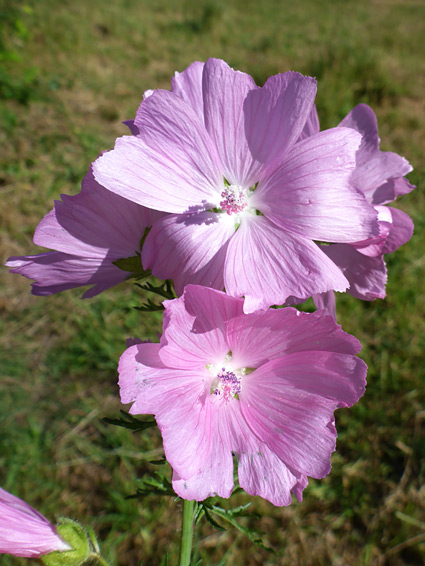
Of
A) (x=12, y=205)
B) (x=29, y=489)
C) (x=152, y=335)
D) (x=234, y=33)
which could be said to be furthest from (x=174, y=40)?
(x=29, y=489)

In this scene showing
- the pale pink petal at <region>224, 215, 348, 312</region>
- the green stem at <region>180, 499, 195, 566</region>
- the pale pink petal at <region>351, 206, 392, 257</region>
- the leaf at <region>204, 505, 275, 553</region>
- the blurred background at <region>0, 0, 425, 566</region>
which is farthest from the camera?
the blurred background at <region>0, 0, 425, 566</region>

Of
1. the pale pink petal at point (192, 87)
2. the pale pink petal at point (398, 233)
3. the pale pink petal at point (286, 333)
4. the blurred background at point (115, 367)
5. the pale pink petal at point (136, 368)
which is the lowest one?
the blurred background at point (115, 367)

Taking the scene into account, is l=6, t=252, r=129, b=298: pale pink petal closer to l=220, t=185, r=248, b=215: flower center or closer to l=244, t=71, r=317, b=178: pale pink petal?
l=220, t=185, r=248, b=215: flower center

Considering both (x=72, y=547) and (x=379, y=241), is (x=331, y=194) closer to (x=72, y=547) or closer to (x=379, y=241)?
(x=379, y=241)

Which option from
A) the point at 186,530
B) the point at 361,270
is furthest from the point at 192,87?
the point at 186,530

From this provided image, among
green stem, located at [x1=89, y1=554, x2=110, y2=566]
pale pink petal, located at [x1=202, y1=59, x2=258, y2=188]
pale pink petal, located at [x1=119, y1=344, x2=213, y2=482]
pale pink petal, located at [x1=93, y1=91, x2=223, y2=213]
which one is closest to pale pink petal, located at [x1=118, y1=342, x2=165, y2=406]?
pale pink petal, located at [x1=119, y1=344, x2=213, y2=482]

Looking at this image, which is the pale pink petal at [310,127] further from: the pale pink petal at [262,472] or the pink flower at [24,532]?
the pink flower at [24,532]

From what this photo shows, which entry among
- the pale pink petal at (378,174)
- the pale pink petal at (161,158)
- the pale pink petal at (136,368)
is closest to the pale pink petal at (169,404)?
the pale pink petal at (136,368)

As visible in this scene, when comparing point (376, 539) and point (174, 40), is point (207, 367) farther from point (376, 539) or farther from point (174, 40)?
point (174, 40)
